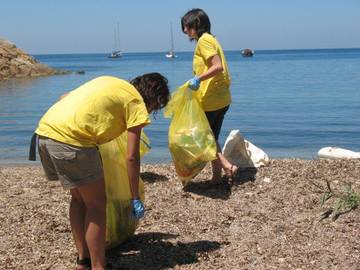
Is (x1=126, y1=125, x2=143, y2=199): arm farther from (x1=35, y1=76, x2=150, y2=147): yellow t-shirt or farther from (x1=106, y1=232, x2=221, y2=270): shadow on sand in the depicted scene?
(x1=106, y1=232, x2=221, y2=270): shadow on sand

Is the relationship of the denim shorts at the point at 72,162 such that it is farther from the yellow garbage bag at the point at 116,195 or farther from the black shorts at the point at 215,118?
the black shorts at the point at 215,118

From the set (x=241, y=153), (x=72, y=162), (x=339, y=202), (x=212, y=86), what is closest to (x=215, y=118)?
(x=212, y=86)

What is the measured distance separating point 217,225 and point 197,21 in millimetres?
1945

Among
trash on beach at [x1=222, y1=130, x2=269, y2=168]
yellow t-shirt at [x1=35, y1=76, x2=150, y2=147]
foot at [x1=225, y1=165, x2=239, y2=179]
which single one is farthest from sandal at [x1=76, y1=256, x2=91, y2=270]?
trash on beach at [x1=222, y1=130, x2=269, y2=168]

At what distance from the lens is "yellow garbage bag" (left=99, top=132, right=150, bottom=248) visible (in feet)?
13.7

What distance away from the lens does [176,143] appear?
18.5 feet

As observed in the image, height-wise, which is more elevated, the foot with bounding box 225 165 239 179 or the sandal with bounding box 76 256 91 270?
the foot with bounding box 225 165 239 179

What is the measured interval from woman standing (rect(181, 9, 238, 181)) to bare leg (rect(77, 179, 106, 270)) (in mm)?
2160

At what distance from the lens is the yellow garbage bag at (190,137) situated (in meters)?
5.61

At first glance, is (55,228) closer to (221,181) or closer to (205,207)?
(205,207)

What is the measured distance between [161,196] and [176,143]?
52 cm

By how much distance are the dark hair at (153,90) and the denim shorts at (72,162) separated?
19.5 inches

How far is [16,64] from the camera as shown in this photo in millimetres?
39500

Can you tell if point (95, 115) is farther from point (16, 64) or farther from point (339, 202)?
point (16, 64)
